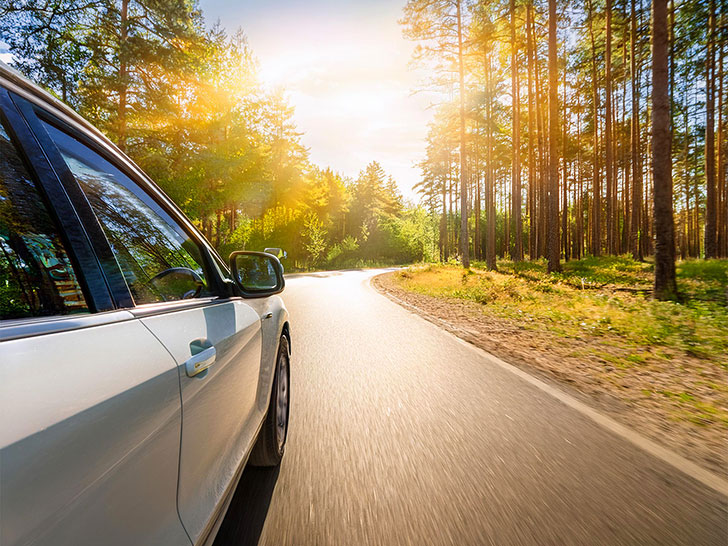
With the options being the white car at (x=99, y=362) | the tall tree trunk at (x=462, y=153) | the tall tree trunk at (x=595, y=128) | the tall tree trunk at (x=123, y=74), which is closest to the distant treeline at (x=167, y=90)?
the tall tree trunk at (x=123, y=74)

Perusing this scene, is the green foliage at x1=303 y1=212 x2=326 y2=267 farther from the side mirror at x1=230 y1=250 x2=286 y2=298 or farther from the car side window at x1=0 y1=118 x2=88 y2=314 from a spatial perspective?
the car side window at x1=0 y1=118 x2=88 y2=314

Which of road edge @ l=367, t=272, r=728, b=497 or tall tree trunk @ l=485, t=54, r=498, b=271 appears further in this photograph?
tall tree trunk @ l=485, t=54, r=498, b=271

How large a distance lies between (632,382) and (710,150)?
27025 mm

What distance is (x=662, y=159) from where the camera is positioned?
9578 mm

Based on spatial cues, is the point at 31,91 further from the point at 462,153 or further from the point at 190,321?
the point at 462,153

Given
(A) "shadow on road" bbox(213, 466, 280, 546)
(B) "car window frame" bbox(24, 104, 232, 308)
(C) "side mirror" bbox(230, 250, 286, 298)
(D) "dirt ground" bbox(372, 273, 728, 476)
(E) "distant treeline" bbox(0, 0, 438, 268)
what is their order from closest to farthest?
(B) "car window frame" bbox(24, 104, 232, 308) < (A) "shadow on road" bbox(213, 466, 280, 546) < (C) "side mirror" bbox(230, 250, 286, 298) < (D) "dirt ground" bbox(372, 273, 728, 476) < (E) "distant treeline" bbox(0, 0, 438, 268)

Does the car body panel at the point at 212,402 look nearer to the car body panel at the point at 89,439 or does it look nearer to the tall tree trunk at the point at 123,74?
the car body panel at the point at 89,439

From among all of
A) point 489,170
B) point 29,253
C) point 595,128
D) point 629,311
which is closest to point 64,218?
point 29,253

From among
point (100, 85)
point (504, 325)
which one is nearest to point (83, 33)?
point (100, 85)

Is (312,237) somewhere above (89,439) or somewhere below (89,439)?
above

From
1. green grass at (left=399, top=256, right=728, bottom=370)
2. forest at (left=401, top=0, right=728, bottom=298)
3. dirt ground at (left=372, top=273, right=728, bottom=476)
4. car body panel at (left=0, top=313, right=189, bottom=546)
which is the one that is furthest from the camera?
forest at (left=401, top=0, right=728, bottom=298)

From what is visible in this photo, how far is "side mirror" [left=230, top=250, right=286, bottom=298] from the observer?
2469mm

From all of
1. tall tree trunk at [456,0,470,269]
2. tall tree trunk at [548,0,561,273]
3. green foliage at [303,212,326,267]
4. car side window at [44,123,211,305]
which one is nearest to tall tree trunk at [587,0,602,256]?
tall tree trunk at [456,0,470,269]

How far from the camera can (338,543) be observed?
6.22 ft
